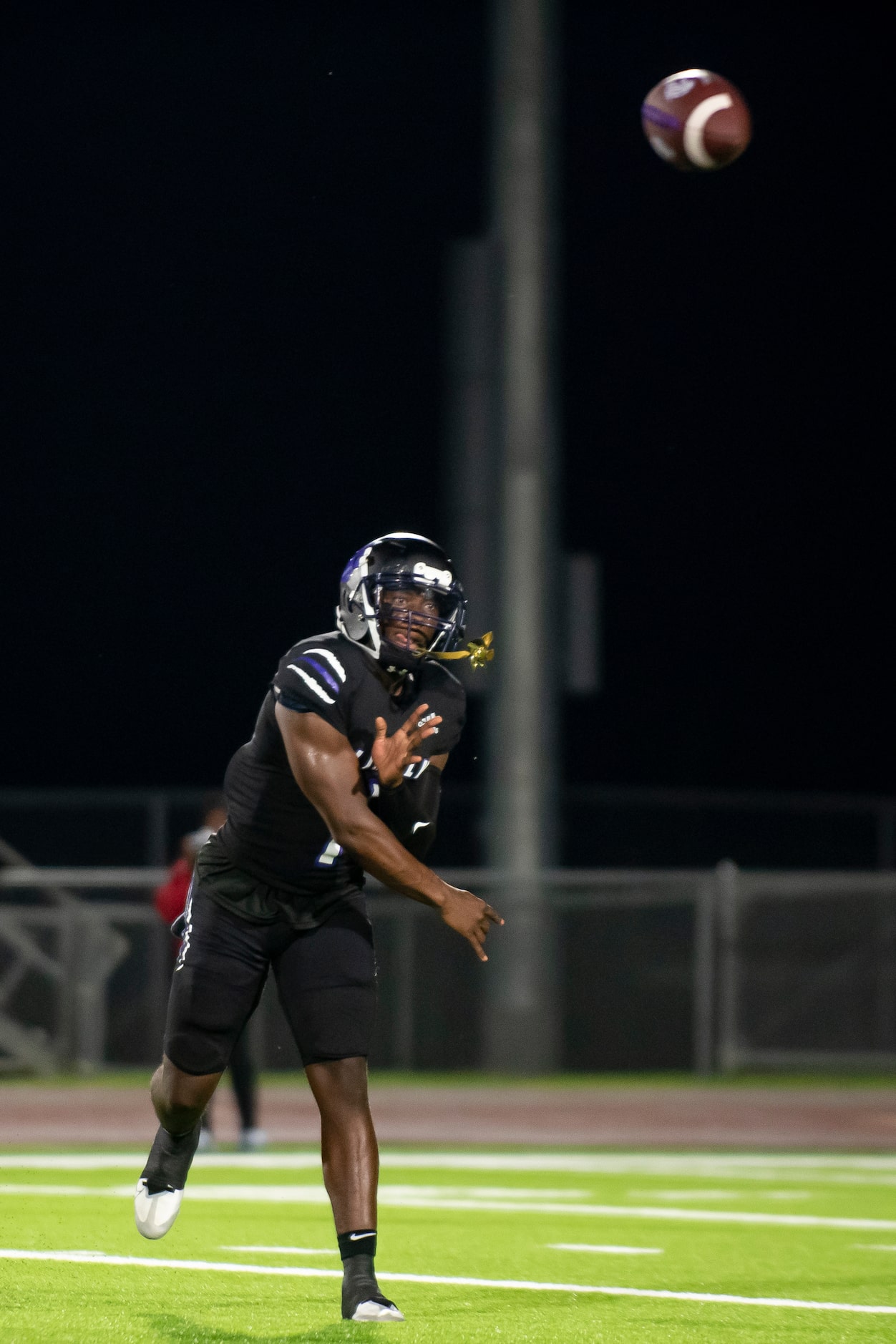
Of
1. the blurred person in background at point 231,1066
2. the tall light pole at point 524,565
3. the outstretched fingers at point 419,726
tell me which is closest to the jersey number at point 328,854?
the outstretched fingers at point 419,726

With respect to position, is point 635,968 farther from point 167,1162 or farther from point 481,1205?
point 167,1162

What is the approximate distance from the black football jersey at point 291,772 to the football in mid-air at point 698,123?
4952 millimetres

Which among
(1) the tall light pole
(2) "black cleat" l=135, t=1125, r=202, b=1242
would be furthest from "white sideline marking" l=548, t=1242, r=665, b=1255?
(1) the tall light pole

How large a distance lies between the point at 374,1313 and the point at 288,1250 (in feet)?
6.89

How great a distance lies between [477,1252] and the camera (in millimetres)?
8398

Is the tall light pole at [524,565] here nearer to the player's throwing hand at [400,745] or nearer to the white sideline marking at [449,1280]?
the white sideline marking at [449,1280]

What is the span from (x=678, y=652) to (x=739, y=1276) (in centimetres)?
2637

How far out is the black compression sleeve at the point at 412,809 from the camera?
6594mm

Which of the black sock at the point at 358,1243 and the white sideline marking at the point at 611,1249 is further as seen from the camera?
the white sideline marking at the point at 611,1249

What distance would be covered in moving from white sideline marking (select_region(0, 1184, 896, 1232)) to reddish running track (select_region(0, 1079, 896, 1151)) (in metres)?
2.97

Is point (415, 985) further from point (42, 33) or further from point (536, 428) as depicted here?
point (42, 33)

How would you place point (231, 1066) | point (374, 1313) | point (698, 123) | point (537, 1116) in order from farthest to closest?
1. point (537, 1116)
2. point (231, 1066)
3. point (698, 123)
4. point (374, 1313)

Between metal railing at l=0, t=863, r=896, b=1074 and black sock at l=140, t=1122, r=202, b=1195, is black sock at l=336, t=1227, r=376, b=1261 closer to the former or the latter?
black sock at l=140, t=1122, r=202, b=1195

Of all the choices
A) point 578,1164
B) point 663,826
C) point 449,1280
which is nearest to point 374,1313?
point 449,1280
